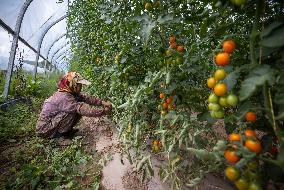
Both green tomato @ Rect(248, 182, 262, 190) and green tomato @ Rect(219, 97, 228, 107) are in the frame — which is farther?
green tomato @ Rect(219, 97, 228, 107)

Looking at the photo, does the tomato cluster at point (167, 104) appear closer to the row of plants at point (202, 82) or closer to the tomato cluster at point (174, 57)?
the row of plants at point (202, 82)

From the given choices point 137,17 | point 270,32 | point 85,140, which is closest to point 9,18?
point 85,140

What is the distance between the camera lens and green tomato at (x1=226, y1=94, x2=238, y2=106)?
39.3 inches

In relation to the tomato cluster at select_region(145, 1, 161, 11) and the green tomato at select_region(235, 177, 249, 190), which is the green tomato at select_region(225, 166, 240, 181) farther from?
the tomato cluster at select_region(145, 1, 161, 11)

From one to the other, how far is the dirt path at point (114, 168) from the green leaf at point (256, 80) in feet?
3.38

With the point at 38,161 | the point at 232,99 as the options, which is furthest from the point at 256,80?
the point at 38,161

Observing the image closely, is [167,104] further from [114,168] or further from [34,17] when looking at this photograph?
[34,17]

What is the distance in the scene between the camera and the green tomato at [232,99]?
100cm

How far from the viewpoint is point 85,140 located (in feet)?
12.6

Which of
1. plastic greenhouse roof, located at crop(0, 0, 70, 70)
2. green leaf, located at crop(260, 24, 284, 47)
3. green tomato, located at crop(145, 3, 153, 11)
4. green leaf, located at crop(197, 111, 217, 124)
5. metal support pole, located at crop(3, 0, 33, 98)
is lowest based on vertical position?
green leaf, located at crop(197, 111, 217, 124)

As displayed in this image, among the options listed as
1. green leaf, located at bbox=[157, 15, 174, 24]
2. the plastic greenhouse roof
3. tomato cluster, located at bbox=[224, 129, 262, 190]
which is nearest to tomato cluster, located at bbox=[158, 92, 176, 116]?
green leaf, located at bbox=[157, 15, 174, 24]

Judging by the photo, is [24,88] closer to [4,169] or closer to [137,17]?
[4,169]

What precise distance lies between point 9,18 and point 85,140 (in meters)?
3.81

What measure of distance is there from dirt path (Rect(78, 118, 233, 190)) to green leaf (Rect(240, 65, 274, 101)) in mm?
1030
